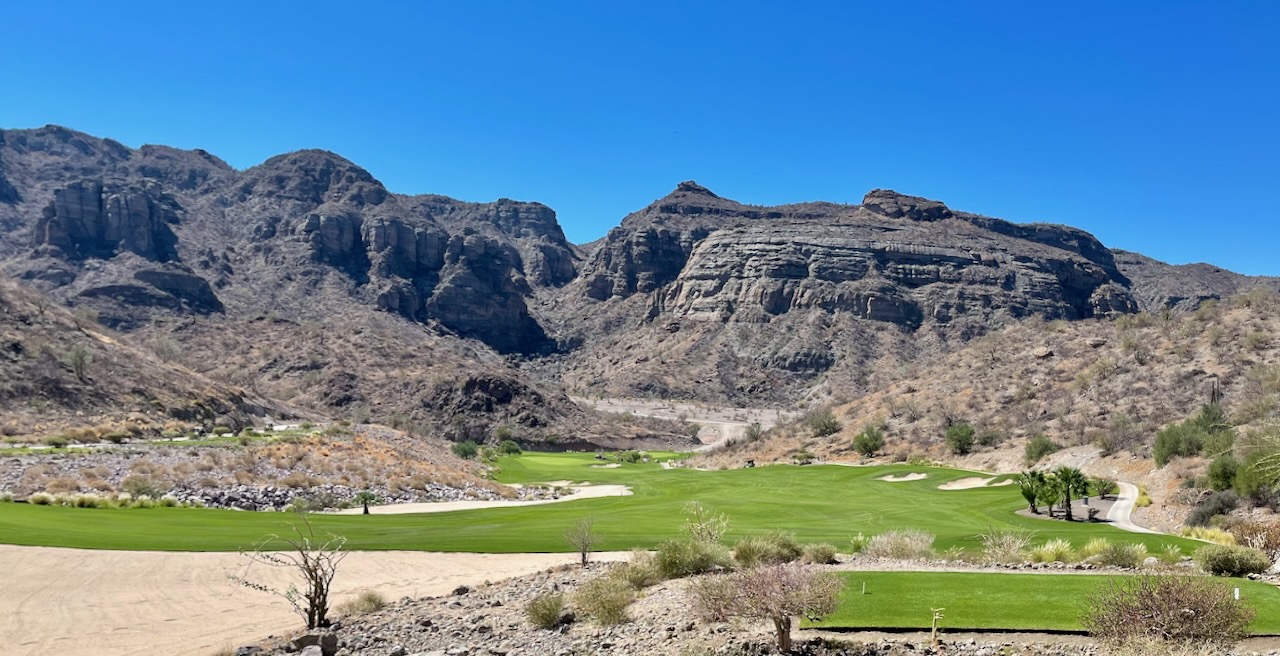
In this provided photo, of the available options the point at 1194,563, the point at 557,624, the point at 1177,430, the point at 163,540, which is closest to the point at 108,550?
the point at 163,540

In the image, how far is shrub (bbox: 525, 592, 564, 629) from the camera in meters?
15.0

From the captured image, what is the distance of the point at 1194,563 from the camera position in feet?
50.9

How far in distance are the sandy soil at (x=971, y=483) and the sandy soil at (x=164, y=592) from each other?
2242cm

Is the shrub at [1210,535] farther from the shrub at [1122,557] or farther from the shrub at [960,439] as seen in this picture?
the shrub at [960,439]

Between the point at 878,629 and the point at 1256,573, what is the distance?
8.13m

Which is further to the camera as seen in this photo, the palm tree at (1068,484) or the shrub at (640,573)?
the palm tree at (1068,484)

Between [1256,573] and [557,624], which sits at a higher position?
[1256,573]

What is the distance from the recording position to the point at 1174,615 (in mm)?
10188

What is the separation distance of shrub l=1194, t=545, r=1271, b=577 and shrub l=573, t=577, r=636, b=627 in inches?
421

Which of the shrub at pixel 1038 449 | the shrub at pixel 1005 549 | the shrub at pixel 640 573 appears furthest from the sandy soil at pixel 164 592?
the shrub at pixel 1038 449

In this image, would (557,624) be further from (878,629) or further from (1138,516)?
(1138,516)

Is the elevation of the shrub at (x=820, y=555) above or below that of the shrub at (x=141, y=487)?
below

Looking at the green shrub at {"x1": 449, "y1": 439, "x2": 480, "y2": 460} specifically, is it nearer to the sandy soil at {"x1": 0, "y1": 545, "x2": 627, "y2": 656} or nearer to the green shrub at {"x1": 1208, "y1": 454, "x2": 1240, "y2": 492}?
the sandy soil at {"x1": 0, "y1": 545, "x2": 627, "y2": 656}

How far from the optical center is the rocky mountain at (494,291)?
337 ft
